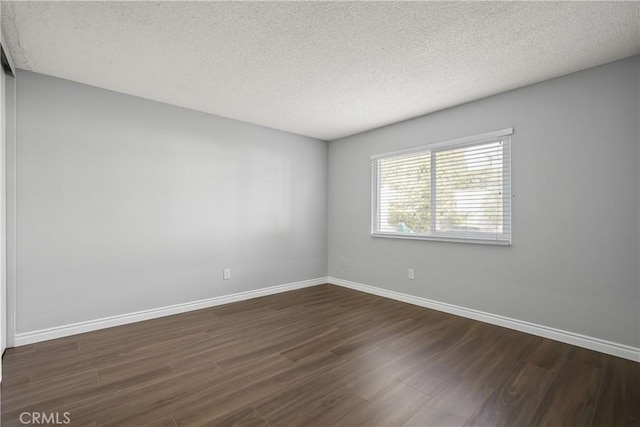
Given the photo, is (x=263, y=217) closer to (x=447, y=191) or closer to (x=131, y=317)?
(x=131, y=317)

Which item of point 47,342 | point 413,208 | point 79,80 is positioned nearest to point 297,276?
point 413,208

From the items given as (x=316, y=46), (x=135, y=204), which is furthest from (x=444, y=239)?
(x=135, y=204)

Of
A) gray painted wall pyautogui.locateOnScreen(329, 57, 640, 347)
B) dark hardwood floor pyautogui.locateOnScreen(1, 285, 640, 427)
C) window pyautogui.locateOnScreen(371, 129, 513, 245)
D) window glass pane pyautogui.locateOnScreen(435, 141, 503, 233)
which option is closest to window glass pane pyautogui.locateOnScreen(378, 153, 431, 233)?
window pyautogui.locateOnScreen(371, 129, 513, 245)

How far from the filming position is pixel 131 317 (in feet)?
10.3

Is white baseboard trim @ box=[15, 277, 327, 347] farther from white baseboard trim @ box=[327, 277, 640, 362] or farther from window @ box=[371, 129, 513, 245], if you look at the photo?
window @ box=[371, 129, 513, 245]

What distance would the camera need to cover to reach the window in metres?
3.16

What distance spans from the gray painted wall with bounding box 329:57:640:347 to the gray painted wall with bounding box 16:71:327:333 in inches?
92.5

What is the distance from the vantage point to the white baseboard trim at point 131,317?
2650 millimetres

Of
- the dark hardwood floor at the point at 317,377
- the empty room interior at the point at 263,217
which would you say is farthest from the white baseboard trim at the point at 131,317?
the dark hardwood floor at the point at 317,377

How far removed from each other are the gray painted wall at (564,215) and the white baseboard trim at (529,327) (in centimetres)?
5

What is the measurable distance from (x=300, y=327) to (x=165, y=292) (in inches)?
64.4

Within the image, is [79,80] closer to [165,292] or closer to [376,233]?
[165,292]

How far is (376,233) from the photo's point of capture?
442 cm

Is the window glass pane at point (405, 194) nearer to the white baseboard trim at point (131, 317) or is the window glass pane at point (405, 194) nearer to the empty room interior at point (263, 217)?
the empty room interior at point (263, 217)
